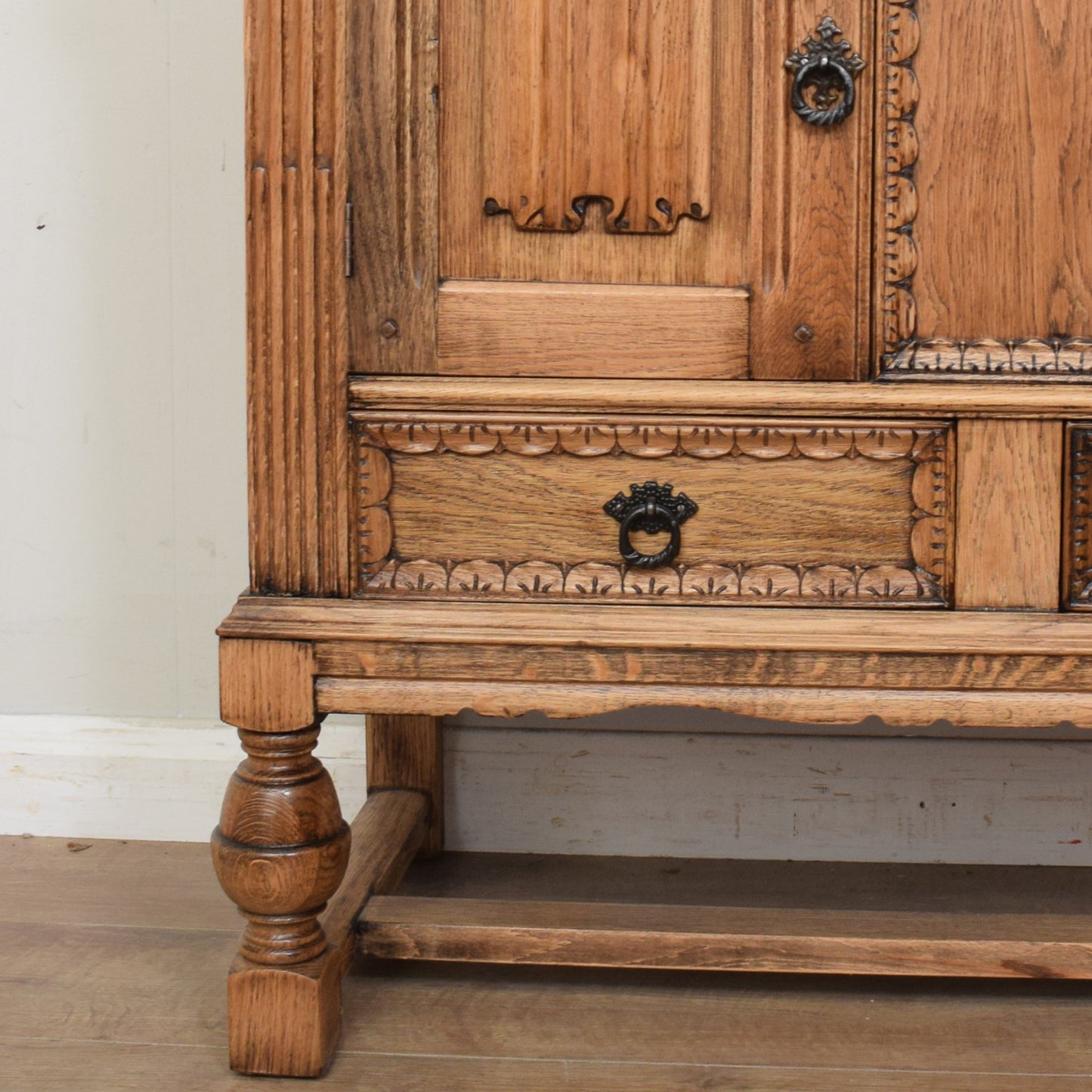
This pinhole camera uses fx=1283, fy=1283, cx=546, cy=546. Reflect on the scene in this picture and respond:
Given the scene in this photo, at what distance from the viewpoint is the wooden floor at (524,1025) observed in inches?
44.0

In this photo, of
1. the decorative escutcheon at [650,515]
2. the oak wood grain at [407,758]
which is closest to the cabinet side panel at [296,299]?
the decorative escutcheon at [650,515]

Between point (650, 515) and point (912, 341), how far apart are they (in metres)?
0.26

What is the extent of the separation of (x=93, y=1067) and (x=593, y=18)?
3.26 ft

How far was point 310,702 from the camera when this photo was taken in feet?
3.55

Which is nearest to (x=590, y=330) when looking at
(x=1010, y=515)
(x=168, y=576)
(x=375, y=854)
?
(x=1010, y=515)

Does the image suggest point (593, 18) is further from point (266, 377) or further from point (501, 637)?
point (501, 637)

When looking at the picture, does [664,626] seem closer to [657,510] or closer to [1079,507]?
[657,510]

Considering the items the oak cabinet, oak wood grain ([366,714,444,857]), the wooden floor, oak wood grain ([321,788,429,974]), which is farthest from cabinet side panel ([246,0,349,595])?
oak wood grain ([366,714,444,857])

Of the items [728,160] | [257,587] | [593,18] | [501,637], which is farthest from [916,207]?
[257,587]

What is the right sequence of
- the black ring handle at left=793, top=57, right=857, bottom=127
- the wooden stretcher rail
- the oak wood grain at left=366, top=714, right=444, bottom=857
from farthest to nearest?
the oak wood grain at left=366, top=714, right=444, bottom=857 < the wooden stretcher rail < the black ring handle at left=793, top=57, right=857, bottom=127

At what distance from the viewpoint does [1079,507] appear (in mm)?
1058

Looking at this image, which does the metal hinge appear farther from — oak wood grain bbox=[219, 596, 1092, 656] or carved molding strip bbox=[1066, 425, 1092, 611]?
carved molding strip bbox=[1066, 425, 1092, 611]

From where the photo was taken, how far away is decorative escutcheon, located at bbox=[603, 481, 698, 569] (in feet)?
3.51

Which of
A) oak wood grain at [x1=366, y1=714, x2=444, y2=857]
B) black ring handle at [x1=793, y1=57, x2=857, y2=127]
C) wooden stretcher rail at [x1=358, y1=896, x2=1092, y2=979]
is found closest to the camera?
black ring handle at [x1=793, y1=57, x2=857, y2=127]
